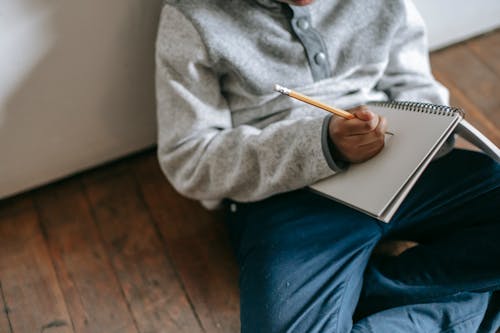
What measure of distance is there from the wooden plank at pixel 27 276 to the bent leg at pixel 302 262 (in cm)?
32

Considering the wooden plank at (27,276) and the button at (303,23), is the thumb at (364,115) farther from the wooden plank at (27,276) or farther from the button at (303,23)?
the wooden plank at (27,276)

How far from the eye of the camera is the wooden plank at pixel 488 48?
4.01ft

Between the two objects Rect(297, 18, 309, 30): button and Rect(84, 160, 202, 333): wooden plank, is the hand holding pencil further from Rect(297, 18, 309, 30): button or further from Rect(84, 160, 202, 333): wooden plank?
Rect(84, 160, 202, 333): wooden plank

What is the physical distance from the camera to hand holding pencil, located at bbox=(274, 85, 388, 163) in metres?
0.70

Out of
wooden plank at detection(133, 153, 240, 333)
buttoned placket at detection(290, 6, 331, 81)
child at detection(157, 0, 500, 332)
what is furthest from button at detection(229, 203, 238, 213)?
buttoned placket at detection(290, 6, 331, 81)

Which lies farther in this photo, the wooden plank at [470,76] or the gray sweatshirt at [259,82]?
the wooden plank at [470,76]

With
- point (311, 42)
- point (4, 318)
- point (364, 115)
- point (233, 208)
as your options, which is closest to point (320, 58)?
point (311, 42)

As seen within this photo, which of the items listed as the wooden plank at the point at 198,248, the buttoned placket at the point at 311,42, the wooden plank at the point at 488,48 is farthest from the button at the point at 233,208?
the wooden plank at the point at 488,48

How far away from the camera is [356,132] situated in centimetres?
70

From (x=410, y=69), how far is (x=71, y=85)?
1.77 feet

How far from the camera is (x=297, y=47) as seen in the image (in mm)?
792

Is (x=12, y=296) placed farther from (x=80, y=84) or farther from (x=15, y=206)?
(x=80, y=84)

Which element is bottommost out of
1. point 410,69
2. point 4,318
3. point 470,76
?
point 4,318

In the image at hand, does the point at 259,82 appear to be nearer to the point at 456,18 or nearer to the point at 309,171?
the point at 309,171
